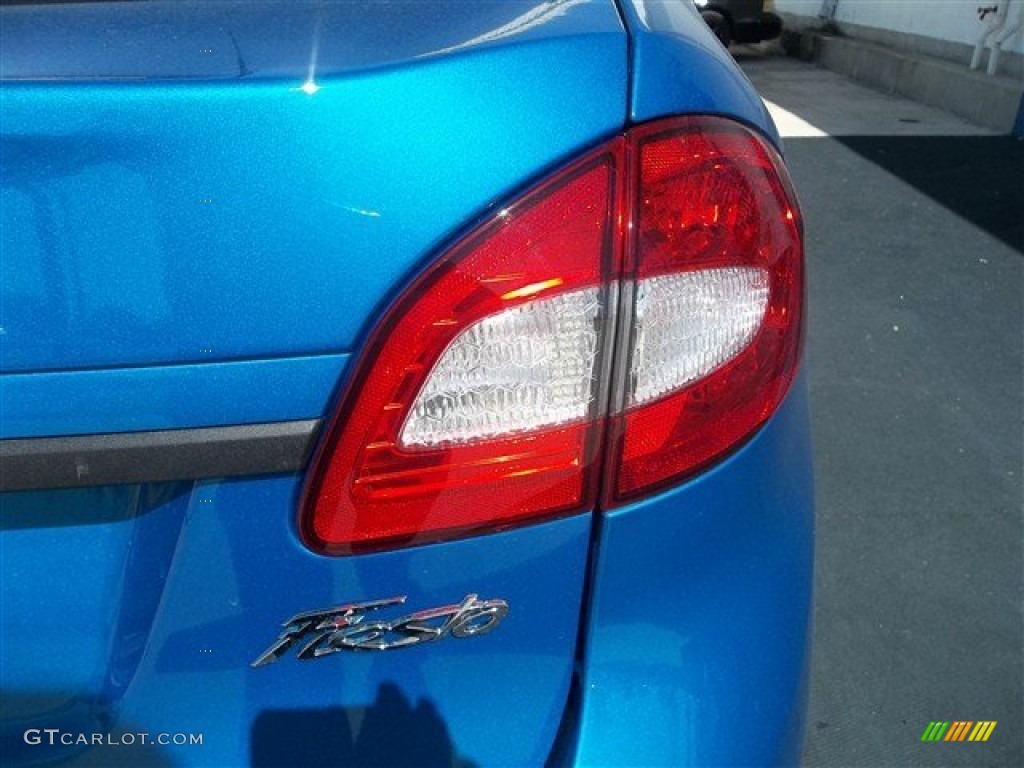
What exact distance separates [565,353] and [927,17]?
1145 cm

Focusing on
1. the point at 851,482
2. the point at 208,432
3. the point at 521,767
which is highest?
the point at 208,432

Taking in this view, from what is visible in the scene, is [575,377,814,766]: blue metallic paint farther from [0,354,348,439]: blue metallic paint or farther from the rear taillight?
[0,354,348,439]: blue metallic paint

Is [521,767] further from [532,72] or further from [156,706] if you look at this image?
[532,72]

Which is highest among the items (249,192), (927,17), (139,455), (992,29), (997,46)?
(927,17)

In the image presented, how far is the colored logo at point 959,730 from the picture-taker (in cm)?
210

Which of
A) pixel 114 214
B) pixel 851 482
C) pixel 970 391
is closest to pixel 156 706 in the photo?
pixel 114 214

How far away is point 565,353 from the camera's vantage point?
0.90 m

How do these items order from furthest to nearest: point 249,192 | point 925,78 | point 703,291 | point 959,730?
point 925,78 → point 959,730 → point 703,291 → point 249,192

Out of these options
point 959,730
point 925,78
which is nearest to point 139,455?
point 959,730

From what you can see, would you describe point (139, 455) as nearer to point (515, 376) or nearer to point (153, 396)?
point (153, 396)

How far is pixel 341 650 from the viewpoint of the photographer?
3.14 ft

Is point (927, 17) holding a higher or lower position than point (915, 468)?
higher

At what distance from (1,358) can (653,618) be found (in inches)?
25.6

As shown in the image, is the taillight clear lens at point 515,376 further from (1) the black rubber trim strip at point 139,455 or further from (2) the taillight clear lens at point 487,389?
(1) the black rubber trim strip at point 139,455
